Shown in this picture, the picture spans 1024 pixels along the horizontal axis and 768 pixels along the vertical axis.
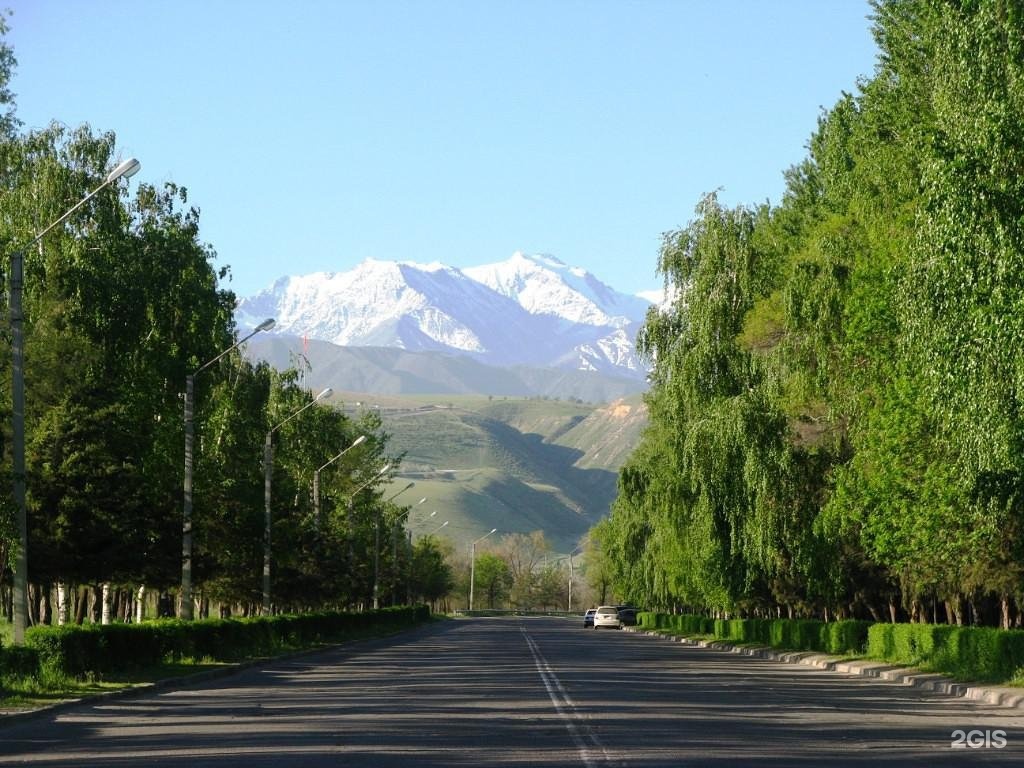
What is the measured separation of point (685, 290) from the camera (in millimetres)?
50406

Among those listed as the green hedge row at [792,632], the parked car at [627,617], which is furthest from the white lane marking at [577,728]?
the parked car at [627,617]

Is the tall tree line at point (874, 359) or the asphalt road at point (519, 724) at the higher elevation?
the tall tree line at point (874, 359)

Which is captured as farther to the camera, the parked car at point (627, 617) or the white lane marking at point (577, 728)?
the parked car at point (627, 617)

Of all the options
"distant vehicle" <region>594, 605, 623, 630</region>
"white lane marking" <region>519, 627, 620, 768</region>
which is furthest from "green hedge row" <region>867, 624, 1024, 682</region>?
"distant vehicle" <region>594, 605, 623, 630</region>

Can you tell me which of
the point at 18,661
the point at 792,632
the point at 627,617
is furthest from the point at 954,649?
the point at 627,617

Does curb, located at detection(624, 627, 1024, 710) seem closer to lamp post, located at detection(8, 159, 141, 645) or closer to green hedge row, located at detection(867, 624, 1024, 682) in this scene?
green hedge row, located at detection(867, 624, 1024, 682)

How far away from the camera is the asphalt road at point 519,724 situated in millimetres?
15555

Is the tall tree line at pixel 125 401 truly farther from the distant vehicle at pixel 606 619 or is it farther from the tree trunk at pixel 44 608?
the distant vehicle at pixel 606 619

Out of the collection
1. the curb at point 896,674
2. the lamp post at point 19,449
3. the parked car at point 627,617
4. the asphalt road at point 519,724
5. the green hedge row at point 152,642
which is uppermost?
the lamp post at point 19,449

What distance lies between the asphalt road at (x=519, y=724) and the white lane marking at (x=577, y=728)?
29mm

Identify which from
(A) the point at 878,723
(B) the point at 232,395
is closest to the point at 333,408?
(B) the point at 232,395

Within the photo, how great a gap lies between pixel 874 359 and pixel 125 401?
66.6ft

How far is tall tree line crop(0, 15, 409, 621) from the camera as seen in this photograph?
136 feet

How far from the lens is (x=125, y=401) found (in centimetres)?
4538
